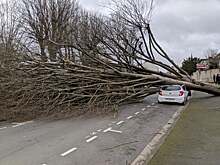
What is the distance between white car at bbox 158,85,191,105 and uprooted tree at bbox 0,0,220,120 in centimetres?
44

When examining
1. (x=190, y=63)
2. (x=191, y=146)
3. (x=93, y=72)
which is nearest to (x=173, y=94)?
(x=93, y=72)

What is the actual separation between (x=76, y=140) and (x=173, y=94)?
1419 centimetres

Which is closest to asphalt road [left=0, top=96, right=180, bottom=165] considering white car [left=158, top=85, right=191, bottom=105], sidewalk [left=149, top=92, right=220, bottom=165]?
sidewalk [left=149, top=92, right=220, bottom=165]

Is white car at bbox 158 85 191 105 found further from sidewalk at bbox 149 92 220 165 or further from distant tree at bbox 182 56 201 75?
distant tree at bbox 182 56 201 75

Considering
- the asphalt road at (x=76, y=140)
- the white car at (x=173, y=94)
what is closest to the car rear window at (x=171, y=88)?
the white car at (x=173, y=94)

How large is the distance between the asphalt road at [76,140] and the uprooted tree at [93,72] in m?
1.89

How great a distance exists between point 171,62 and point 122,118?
10.5m

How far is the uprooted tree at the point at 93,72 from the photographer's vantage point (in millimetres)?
15953

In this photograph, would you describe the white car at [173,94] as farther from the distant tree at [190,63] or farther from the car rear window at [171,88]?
the distant tree at [190,63]

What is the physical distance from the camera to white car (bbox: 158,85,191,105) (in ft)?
75.5

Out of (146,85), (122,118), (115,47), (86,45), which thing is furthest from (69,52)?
(122,118)

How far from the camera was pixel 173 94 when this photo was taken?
2320cm

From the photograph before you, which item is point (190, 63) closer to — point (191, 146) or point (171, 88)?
point (171, 88)

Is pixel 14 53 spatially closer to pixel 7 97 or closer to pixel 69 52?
pixel 7 97
